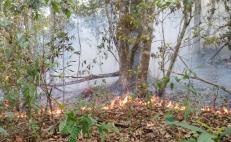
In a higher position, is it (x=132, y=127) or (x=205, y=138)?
(x=205, y=138)

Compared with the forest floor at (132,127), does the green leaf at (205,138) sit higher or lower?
higher

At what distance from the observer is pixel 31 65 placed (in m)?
3.70

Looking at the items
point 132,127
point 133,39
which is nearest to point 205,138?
point 132,127

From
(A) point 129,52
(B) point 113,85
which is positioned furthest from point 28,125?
(B) point 113,85

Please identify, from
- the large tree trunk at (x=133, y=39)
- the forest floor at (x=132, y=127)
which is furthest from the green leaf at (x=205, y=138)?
the large tree trunk at (x=133, y=39)

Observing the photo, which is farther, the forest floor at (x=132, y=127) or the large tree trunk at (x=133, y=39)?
the large tree trunk at (x=133, y=39)

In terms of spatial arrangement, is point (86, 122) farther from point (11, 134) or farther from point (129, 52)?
point (129, 52)

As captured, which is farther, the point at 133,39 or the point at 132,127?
the point at 133,39

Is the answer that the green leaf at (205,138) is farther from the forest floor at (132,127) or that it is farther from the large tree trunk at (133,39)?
the large tree trunk at (133,39)

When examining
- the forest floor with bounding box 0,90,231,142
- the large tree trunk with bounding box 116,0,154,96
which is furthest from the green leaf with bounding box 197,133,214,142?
the large tree trunk with bounding box 116,0,154,96

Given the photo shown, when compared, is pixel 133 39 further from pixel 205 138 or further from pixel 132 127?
pixel 205 138

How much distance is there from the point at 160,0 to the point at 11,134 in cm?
224

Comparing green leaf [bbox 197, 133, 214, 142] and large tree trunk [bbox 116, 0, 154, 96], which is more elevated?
large tree trunk [bbox 116, 0, 154, 96]

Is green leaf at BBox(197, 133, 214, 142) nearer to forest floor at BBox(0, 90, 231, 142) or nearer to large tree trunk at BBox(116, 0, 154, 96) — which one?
forest floor at BBox(0, 90, 231, 142)
